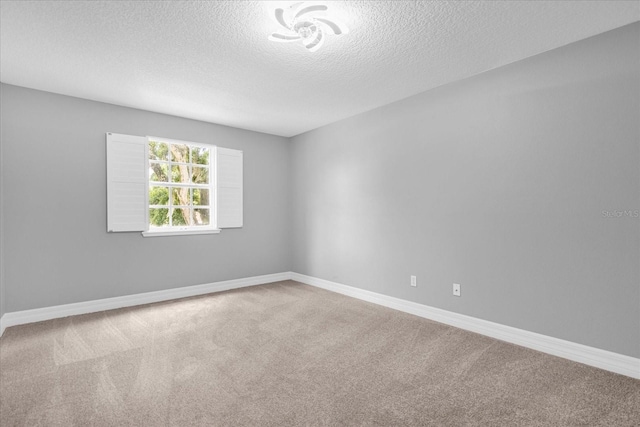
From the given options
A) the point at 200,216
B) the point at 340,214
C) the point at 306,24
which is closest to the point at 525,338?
the point at 340,214

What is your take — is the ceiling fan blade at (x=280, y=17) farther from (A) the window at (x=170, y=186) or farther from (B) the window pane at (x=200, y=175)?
(B) the window pane at (x=200, y=175)

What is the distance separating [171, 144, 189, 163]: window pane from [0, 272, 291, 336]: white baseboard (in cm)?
186

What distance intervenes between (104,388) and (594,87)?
4.14m

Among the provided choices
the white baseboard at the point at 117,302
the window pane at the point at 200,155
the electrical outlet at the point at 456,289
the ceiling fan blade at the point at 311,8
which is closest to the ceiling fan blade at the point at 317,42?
the ceiling fan blade at the point at 311,8

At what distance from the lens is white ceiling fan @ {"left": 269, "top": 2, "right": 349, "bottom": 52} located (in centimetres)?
198

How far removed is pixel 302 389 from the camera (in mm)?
1998

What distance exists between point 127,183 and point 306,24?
119 inches

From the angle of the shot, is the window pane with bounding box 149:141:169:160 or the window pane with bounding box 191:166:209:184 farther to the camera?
the window pane with bounding box 191:166:209:184

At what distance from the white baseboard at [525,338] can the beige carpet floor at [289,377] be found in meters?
0.09

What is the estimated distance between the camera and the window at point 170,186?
3.75 meters

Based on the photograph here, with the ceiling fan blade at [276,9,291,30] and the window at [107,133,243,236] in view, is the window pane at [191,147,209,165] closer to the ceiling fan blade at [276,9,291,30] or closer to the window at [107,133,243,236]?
the window at [107,133,243,236]

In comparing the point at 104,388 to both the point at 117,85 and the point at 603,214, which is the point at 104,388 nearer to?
the point at 117,85

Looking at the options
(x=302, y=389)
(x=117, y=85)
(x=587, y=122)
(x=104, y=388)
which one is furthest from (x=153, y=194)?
(x=587, y=122)

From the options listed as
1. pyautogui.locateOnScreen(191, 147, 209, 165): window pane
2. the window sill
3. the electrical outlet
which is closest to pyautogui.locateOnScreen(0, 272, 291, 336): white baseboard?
the window sill
